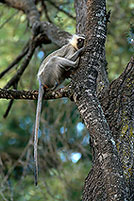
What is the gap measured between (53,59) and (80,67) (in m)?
1.67

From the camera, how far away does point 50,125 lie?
6637mm

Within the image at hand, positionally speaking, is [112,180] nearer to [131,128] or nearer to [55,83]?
[131,128]

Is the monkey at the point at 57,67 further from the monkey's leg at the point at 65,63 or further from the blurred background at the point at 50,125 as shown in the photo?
the blurred background at the point at 50,125

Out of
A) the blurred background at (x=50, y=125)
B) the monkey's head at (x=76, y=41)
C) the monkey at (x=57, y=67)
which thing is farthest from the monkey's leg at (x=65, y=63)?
the blurred background at (x=50, y=125)

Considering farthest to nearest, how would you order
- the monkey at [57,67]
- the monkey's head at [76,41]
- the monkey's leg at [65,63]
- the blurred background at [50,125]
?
1. the blurred background at [50,125]
2. the monkey at [57,67]
3. the monkey's leg at [65,63]
4. the monkey's head at [76,41]

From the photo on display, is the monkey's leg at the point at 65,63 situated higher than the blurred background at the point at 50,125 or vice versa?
the monkey's leg at the point at 65,63

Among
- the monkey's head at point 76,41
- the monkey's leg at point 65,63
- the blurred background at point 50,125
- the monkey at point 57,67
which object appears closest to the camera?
the monkey's head at point 76,41

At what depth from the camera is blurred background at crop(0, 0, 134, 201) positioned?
5.89 metres

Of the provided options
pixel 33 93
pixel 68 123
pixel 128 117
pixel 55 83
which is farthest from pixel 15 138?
pixel 128 117

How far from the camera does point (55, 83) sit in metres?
5.01

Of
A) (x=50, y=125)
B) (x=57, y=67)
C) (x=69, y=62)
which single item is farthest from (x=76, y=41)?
(x=50, y=125)

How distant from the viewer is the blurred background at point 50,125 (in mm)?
5891

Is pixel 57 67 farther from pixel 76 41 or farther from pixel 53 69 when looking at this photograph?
pixel 76 41

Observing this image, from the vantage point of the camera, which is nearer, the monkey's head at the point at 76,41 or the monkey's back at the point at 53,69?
the monkey's head at the point at 76,41
